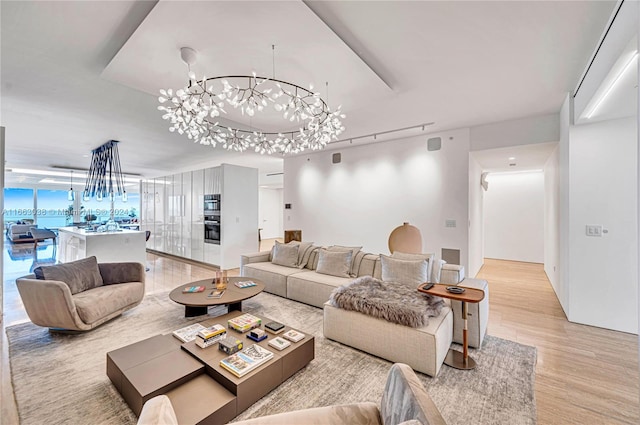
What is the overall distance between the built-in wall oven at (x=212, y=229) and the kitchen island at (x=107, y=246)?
1385mm

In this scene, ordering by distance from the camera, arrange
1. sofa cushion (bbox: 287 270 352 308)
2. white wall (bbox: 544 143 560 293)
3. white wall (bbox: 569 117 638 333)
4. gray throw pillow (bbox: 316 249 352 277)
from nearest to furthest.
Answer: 1. white wall (bbox: 569 117 638 333)
2. sofa cushion (bbox: 287 270 352 308)
3. gray throw pillow (bbox: 316 249 352 277)
4. white wall (bbox: 544 143 560 293)

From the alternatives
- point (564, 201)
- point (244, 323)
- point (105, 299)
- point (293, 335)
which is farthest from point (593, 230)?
point (105, 299)

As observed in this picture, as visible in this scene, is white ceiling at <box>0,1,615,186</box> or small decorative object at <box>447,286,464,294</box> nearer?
white ceiling at <box>0,1,615,186</box>

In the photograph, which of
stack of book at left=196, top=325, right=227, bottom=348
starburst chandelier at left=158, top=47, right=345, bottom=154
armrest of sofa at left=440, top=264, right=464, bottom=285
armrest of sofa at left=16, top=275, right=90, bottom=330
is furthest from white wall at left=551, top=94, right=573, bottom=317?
armrest of sofa at left=16, top=275, right=90, bottom=330


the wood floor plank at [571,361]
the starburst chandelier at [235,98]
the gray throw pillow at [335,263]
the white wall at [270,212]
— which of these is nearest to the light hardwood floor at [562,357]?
the wood floor plank at [571,361]

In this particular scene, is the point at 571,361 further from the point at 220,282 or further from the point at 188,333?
the point at 220,282

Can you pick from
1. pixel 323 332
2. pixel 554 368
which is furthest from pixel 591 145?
pixel 323 332

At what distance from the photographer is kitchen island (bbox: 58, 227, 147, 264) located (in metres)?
4.81

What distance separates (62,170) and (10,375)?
9.10 meters

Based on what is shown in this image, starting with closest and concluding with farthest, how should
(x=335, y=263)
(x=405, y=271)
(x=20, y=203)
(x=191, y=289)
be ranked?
(x=405, y=271) → (x=191, y=289) → (x=335, y=263) → (x=20, y=203)

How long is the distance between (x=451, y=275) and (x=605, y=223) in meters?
2.06

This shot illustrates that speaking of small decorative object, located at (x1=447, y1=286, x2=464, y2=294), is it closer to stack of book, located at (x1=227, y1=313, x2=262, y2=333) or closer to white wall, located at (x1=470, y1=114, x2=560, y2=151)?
stack of book, located at (x1=227, y1=313, x2=262, y2=333)

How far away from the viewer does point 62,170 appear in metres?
8.52

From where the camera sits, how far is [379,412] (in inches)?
48.7
